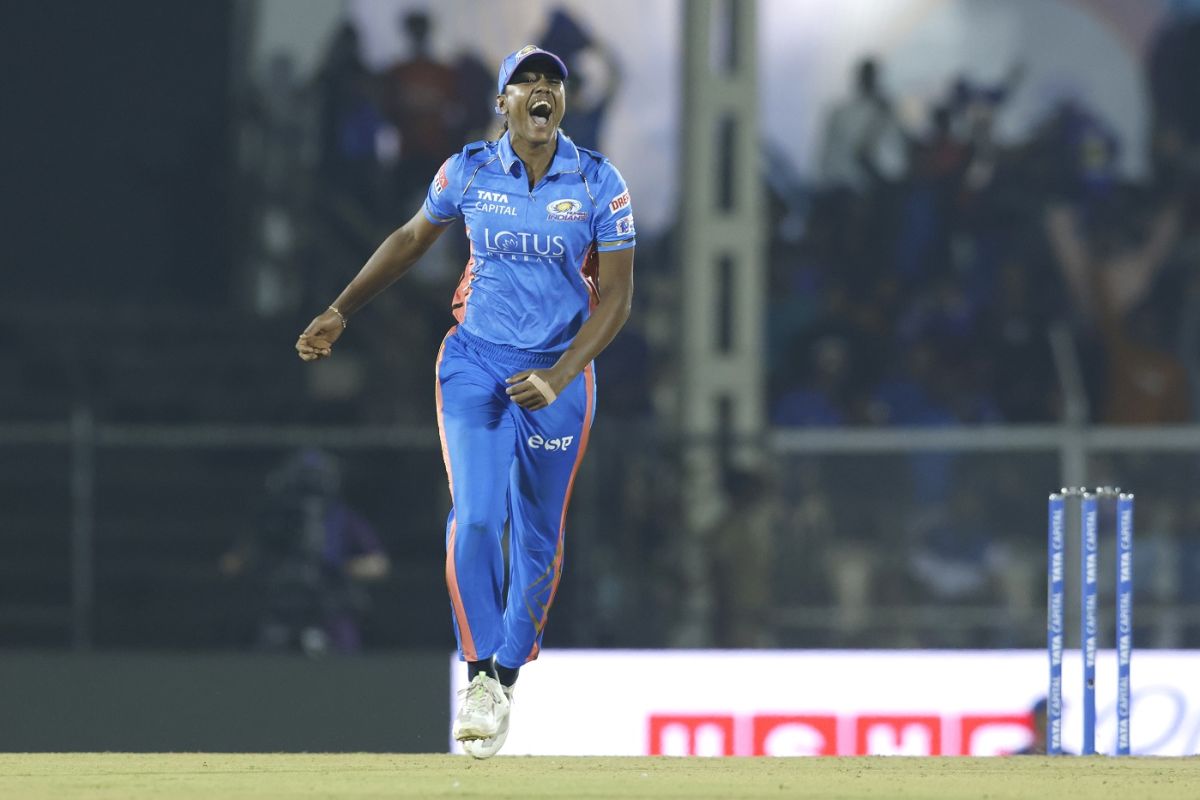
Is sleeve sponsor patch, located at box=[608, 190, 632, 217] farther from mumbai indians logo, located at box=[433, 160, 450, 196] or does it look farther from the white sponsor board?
the white sponsor board

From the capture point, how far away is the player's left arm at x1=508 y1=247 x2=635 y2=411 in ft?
21.2

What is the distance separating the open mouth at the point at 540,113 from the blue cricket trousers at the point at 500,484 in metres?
0.65

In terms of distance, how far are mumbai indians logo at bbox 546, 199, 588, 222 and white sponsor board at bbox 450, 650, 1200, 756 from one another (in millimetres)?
3879

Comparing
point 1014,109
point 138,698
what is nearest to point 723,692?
point 138,698

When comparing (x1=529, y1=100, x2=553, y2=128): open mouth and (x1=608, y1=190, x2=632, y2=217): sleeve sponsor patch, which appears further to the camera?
(x1=608, y1=190, x2=632, y2=217): sleeve sponsor patch

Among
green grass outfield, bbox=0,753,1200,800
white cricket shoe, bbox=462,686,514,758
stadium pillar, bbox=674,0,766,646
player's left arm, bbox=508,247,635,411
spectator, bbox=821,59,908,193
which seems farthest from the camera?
spectator, bbox=821,59,908,193

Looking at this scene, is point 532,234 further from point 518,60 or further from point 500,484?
point 500,484

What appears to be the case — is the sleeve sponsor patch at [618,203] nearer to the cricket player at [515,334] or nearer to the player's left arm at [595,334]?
the cricket player at [515,334]

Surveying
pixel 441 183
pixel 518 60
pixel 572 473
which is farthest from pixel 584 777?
pixel 518 60

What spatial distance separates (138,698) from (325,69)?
5.84 m

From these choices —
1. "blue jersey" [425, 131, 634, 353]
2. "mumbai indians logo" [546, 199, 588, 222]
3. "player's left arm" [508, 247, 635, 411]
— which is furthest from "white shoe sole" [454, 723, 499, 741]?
"mumbai indians logo" [546, 199, 588, 222]

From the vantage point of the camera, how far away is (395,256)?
272 inches

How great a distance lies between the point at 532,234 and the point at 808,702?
4182 millimetres

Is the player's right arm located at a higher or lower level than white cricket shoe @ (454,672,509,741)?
higher
